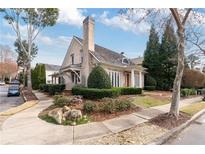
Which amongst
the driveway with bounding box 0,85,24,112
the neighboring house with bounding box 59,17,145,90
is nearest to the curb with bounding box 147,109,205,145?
the neighboring house with bounding box 59,17,145,90

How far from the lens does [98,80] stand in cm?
985

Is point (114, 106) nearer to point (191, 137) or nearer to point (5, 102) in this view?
point (191, 137)

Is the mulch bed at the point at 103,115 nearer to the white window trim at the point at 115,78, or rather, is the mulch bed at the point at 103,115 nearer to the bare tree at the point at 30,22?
the bare tree at the point at 30,22

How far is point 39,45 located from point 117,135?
172 inches

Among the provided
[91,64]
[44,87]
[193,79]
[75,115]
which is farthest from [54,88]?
[193,79]

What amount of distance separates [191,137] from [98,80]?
5.38m

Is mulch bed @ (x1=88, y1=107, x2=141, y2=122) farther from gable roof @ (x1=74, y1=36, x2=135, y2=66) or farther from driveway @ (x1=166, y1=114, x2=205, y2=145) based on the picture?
gable roof @ (x1=74, y1=36, x2=135, y2=66)

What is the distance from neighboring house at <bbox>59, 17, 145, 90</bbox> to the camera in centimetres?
1102

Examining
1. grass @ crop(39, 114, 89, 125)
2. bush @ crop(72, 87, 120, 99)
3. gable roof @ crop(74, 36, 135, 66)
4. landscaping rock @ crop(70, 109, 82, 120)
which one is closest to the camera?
grass @ crop(39, 114, 89, 125)

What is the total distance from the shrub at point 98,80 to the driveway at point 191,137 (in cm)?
451

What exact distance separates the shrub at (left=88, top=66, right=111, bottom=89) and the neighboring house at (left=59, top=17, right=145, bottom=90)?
1.07m
